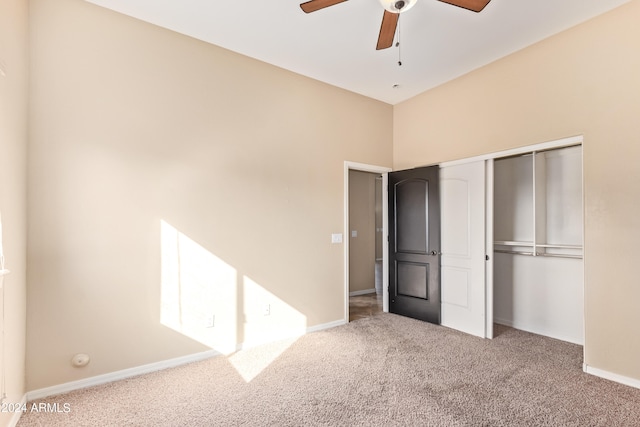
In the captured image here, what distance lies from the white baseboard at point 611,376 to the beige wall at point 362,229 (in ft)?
11.5

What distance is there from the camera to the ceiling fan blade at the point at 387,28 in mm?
2219

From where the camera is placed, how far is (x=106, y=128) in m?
→ 2.65

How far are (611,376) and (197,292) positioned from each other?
3749 mm

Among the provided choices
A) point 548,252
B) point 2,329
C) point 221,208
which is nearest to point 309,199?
point 221,208

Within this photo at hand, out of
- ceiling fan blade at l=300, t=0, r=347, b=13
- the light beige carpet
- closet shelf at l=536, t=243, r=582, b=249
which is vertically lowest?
the light beige carpet

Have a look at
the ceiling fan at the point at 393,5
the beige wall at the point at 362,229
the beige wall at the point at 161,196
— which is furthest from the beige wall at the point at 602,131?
the beige wall at the point at 362,229

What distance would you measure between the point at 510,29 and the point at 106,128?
380 centimetres

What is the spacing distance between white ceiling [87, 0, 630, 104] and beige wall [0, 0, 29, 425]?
805 mm

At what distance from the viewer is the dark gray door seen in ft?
13.4

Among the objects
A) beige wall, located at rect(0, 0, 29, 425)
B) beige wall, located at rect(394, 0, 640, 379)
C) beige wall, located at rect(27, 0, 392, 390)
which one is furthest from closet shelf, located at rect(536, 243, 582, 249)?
beige wall, located at rect(0, 0, 29, 425)

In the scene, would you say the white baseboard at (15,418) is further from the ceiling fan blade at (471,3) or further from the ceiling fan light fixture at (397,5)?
the ceiling fan blade at (471,3)

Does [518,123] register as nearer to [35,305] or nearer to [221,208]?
[221,208]

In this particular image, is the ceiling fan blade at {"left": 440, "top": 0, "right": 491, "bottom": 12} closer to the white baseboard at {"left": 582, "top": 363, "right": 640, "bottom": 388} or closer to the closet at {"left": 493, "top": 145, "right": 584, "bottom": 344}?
the closet at {"left": 493, "top": 145, "right": 584, "bottom": 344}

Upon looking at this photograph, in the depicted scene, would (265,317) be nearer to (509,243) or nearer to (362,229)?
(362,229)
